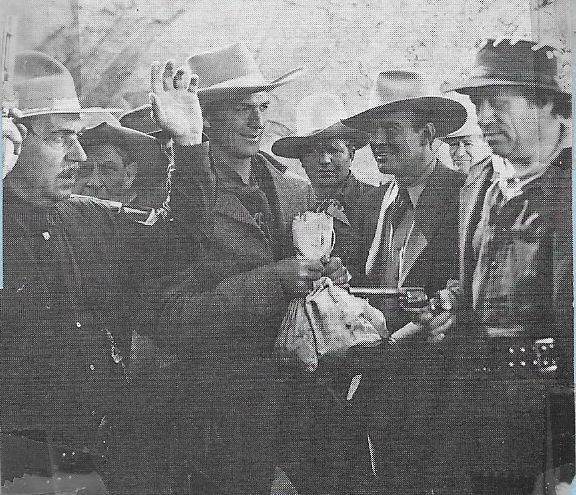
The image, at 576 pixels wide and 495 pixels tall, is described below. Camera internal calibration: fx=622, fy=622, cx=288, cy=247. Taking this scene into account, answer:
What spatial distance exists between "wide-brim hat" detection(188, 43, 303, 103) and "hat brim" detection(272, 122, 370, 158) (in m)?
0.11

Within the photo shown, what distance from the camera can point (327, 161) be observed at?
1209 mm

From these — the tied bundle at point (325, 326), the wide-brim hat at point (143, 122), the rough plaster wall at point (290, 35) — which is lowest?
the tied bundle at point (325, 326)

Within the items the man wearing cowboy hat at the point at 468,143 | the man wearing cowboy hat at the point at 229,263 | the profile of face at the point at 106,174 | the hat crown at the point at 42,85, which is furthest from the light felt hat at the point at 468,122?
the hat crown at the point at 42,85

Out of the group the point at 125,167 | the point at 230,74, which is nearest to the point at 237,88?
the point at 230,74

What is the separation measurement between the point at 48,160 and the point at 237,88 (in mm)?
396

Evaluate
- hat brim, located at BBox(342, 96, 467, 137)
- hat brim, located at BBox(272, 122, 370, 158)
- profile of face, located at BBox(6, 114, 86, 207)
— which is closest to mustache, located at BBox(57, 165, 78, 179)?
profile of face, located at BBox(6, 114, 86, 207)

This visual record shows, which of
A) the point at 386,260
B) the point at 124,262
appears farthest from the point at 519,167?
the point at 124,262

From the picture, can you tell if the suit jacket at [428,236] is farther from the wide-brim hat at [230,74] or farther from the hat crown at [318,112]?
the wide-brim hat at [230,74]

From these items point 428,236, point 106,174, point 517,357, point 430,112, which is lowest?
point 517,357

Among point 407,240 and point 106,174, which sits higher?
point 106,174

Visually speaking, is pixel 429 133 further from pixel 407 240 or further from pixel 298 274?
pixel 298 274

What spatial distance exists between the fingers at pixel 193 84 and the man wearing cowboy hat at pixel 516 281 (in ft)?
1.66

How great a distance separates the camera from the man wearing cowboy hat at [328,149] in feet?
3.96

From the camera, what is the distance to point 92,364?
120 cm
